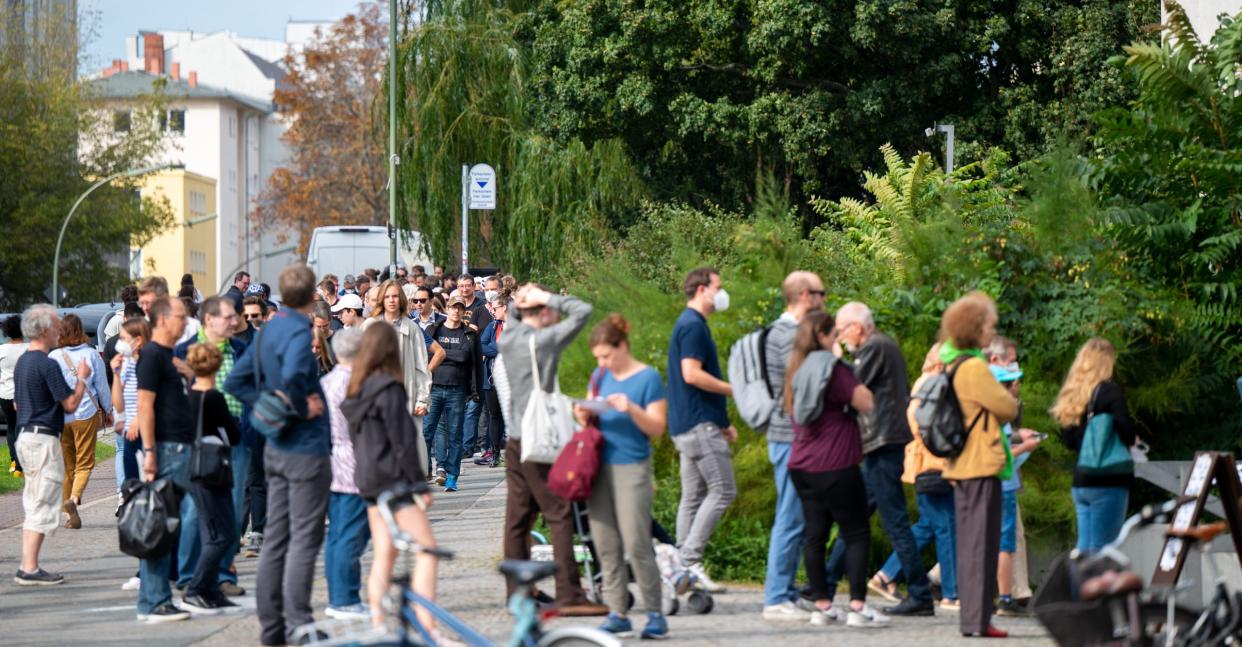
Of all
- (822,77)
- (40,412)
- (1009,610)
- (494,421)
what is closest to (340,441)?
(40,412)

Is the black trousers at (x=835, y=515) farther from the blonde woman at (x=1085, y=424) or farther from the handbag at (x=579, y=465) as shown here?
the blonde woman at (x=1085, y=424)

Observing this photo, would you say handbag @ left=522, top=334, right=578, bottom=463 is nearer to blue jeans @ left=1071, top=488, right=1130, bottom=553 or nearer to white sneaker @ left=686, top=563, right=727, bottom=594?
white sneaker @ left=686, top=563, right=727, bottom=594

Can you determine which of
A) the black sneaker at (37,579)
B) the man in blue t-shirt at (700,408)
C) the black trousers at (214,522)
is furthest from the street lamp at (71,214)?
the man in blue t-shirt at (700,408)

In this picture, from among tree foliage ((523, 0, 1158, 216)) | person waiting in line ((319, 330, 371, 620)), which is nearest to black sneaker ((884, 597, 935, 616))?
person waiting in line ((319, 330, 371, 620))

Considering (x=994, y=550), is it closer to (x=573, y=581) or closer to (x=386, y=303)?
(x=573, y=581)

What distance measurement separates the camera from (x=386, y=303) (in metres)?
14.8

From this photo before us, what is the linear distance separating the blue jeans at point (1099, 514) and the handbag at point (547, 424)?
2858mm

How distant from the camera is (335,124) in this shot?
62.4 m

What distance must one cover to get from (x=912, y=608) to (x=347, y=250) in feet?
88.5

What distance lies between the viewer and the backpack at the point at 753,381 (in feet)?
32.7

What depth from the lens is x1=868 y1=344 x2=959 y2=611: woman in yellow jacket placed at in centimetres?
1042

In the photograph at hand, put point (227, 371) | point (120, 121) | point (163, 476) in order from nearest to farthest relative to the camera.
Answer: point (163, 476) → point (227, 371) → point (120, 121)

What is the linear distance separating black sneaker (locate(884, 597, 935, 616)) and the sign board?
19.4 meters

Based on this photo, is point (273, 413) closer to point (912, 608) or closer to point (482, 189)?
point (912, 608)
